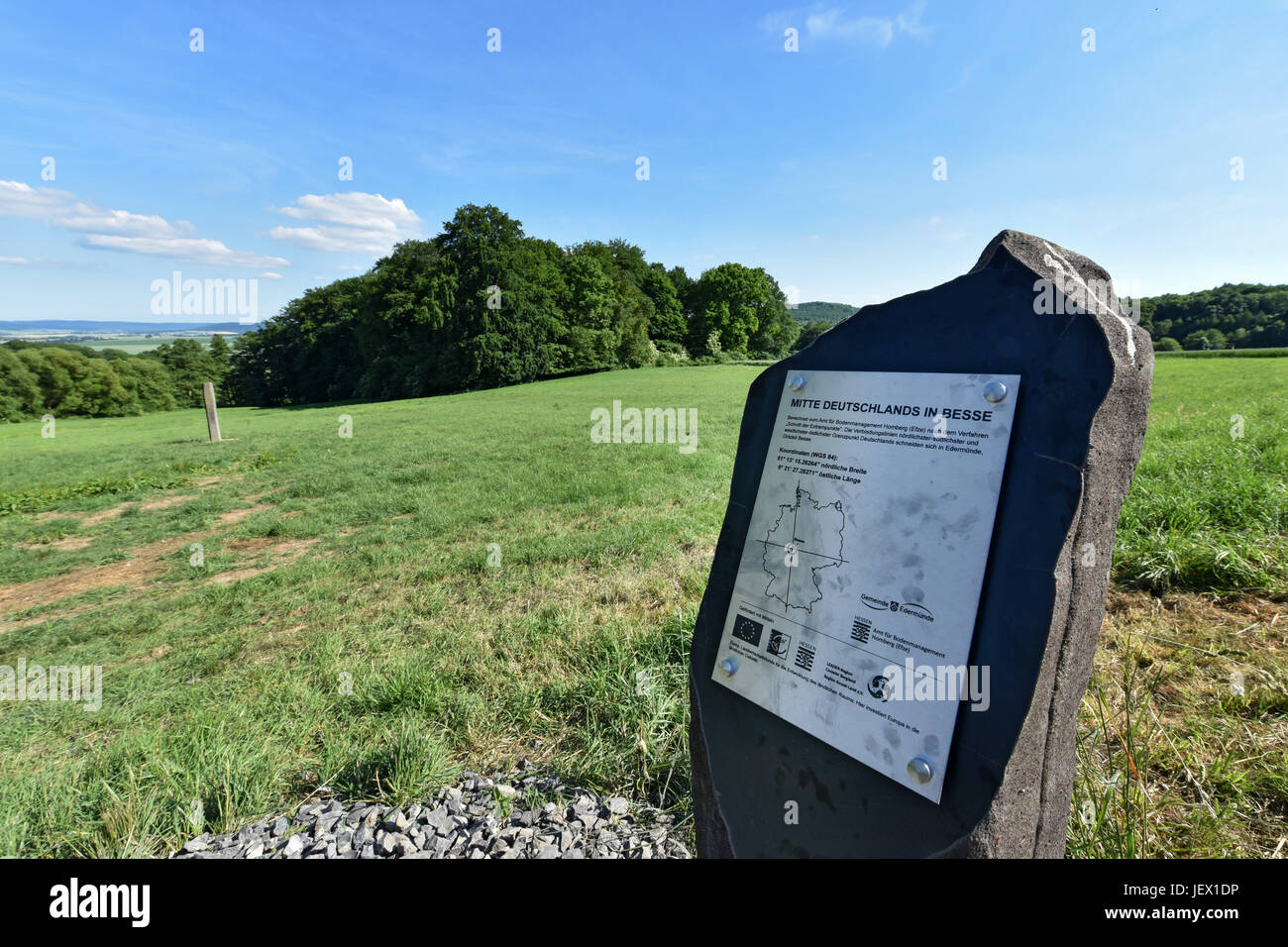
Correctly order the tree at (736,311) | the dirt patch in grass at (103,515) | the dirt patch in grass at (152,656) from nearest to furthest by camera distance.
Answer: the dirt patch in grass at (152,656), the dirt patch in grass at (103,515), the tree at (736,311)

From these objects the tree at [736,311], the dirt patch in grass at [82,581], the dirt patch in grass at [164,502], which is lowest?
the dirt patch in grass at [82,581]

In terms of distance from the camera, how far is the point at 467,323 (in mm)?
40188

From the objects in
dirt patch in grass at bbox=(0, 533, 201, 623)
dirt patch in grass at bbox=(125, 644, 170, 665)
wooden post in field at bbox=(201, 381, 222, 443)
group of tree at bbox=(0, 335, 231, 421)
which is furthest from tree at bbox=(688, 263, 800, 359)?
dirt patch in grass at bbox=(125, 644, 170, 665)

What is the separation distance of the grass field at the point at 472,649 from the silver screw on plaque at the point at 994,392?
1599 millimetres

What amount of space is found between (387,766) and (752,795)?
6.26 ft

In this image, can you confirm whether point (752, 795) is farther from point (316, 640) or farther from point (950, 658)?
point (316, 640)

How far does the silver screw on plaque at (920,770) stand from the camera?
1.56 metres

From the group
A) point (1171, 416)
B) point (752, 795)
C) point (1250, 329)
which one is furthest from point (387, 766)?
point (1250, 329)

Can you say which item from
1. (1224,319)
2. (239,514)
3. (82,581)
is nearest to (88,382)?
(239,514)

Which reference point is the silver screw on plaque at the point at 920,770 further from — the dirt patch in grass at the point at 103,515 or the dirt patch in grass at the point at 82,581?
the dirt patch in grass at the point at 103,515

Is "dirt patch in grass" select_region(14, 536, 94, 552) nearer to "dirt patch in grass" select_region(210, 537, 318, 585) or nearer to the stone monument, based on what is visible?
"dirt patch in grass" select_region(210, 537, 318, 585)

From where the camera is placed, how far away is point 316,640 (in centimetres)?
440

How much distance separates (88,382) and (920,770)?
6039 cm

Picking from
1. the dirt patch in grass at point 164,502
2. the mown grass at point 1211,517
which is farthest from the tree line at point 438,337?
the mown grass at point 1211,517
